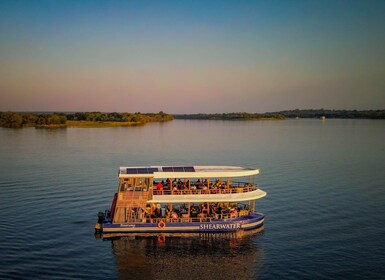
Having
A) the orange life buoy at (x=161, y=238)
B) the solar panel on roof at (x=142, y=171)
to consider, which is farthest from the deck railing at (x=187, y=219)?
the solar panel on roof at (x=142, y=171)

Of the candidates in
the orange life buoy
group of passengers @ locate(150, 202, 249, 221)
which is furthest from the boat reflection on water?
group of passengers @ locate(150, 202, 249, 221)

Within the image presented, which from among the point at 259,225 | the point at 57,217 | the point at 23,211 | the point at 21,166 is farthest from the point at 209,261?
the point at 21,166

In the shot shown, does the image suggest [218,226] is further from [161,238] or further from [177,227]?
[161,238]

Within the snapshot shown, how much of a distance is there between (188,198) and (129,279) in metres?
10.4

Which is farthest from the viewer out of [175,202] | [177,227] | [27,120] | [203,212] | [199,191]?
[27,120]

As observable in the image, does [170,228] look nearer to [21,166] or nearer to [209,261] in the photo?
[209,261]

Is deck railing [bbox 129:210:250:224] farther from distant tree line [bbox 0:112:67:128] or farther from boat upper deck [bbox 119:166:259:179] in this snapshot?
distant tree line [bbox 0:112:67:128]

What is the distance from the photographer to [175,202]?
3822cm

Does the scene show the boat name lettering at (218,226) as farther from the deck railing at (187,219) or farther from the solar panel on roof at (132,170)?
the solar panel on roof at (132,170)

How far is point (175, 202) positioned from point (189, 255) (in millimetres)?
6460

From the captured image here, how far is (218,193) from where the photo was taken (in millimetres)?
38656

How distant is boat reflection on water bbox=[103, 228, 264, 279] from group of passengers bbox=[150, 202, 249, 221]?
1.71m

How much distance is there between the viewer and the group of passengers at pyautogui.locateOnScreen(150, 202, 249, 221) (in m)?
37.8

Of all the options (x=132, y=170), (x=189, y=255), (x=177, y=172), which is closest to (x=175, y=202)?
(x=177, y=172)
